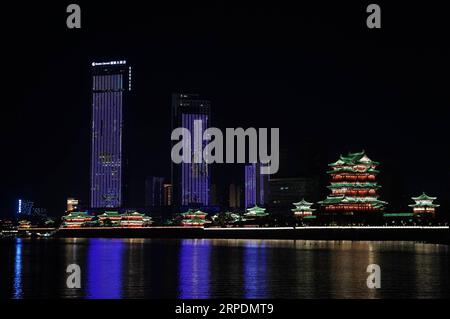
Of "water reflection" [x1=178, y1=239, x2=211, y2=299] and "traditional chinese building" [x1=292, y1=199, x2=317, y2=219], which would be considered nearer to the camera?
"water reflection" [x1=178, y1=239, x2=211, y2=299]

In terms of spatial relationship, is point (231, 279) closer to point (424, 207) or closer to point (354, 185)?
point (354, 185)

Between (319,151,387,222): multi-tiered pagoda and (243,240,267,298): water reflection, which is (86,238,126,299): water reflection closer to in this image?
(243,240,267,298): water reflection

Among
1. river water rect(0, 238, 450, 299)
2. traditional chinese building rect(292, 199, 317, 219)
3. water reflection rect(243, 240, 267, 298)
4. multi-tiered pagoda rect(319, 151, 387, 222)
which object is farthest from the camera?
traditional chinese building rect(292, 199, 317, 219)

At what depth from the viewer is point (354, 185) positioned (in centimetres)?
15712

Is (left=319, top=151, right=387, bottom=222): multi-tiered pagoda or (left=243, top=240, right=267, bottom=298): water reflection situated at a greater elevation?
(left=319, top=151, right=387, bottom=222): multi-tiered pagoda

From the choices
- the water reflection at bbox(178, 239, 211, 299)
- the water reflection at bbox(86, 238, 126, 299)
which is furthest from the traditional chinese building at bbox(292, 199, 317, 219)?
the water reflection at bbox(86, 238, 126, 299)

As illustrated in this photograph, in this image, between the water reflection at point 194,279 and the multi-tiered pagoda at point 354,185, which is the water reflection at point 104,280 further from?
the multi-tiered pagoda at point 354,185

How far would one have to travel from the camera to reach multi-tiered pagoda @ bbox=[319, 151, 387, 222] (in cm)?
15612

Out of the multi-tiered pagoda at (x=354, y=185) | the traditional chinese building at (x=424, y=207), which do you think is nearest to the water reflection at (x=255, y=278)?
the multi-tiered pagoda at (x=354, y=185)

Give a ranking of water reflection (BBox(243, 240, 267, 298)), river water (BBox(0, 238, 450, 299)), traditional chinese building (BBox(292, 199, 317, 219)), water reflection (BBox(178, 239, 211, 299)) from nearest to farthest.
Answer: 1. water reflection (BBox(178, 239, 211, 299))
2. river water (BBox(0, 238, 450, 299))
3. water reflection (BBox(243, 240, 267, 298))
4. traditional chinese building (BBox(292, 199, 317, 219))

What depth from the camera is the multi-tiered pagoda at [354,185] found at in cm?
15612
